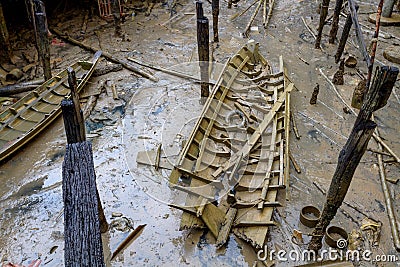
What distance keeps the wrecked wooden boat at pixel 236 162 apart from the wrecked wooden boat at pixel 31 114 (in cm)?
375

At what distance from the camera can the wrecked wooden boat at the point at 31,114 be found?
767 centimetres

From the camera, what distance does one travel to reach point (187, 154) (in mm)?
6590

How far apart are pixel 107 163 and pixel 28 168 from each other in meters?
1.74

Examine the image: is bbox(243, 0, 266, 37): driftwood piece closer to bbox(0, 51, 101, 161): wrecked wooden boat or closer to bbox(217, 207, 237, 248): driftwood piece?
bbox(0, 51, 101, 161): wrecked wooden boat

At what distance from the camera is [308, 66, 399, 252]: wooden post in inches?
164

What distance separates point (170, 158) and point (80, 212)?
5.11 meters

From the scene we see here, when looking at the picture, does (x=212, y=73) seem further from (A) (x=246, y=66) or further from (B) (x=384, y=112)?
(B) (x=384, y=112)

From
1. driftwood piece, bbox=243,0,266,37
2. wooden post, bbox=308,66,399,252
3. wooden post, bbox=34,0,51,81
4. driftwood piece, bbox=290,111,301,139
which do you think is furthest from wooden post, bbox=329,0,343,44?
wooden post, bbox=34,0,51,81

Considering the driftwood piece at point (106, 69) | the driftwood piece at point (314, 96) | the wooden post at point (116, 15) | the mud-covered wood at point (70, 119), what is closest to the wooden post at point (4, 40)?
the driftwood piece at point (106, 69)

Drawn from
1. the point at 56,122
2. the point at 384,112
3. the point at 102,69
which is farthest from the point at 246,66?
the point at 56,122

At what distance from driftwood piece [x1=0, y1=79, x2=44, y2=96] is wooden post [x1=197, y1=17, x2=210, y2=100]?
195 inches

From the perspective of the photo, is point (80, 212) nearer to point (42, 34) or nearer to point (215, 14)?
point (42, 34)

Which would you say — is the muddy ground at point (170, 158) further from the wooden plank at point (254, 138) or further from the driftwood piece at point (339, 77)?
the wooden plank at point (254, 138)

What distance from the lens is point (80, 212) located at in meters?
2.62
